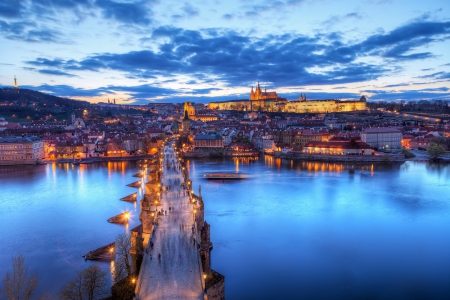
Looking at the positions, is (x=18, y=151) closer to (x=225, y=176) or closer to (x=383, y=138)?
(x=225, y=176)

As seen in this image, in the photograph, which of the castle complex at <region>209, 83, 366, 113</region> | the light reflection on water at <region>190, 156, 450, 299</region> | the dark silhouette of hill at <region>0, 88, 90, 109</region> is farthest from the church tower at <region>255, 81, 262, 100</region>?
the light reflection on water at <region>190, 156, 450, 299</region>

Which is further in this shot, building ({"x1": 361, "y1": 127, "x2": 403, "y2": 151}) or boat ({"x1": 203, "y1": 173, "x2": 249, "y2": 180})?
building ({"x1": 361, "y1": 127, "x2": 403, "y2": 151})

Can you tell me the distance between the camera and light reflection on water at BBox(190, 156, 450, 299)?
4.28 meters

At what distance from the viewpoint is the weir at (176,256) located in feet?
9.85

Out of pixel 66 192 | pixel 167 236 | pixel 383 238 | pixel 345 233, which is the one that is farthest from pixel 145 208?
pixel 66 192

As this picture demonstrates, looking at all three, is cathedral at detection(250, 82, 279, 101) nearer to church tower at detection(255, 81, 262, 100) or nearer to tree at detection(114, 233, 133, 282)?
church tower at detection(255, 81, 262, 100)

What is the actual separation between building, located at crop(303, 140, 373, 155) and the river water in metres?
4.07

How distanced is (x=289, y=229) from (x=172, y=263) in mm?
3229

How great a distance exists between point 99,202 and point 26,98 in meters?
37.4

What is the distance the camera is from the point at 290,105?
4294 cm

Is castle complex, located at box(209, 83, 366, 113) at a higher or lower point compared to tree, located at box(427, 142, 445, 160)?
higher

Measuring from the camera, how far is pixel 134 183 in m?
10.2

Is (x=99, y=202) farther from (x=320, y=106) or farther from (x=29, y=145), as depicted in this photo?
(x=320, y=106)

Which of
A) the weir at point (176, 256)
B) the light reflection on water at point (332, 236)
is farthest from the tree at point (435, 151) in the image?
the weir at point (176, 256)
